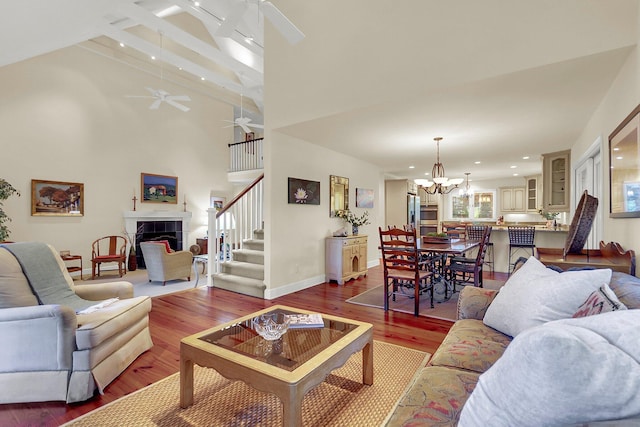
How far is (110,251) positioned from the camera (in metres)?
6.61

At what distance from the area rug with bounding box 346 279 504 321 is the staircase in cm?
142

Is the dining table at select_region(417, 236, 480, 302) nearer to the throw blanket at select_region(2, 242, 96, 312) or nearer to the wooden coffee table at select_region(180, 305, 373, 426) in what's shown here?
the wooden coffee table at select_region(180, 305, 373, 426)

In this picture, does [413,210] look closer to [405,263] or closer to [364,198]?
A: [364,198]

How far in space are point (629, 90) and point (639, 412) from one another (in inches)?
105

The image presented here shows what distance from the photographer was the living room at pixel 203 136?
3.34 meters

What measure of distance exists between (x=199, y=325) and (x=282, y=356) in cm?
207

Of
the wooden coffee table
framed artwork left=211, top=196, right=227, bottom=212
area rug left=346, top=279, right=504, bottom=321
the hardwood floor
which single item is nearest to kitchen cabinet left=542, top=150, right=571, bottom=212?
the hardwood floor

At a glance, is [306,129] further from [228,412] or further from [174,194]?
[174,194]

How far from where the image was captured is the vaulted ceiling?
247 centimetres

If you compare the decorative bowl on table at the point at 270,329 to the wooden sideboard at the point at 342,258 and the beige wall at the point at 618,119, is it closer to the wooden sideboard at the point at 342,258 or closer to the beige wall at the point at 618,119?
the beige wall at the point at 618,119

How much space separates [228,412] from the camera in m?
1.87

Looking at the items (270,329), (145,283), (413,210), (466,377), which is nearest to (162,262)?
(145,283)

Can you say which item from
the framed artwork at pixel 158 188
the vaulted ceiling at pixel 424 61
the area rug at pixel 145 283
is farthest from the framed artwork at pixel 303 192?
the framed artwork at pixel 158 188

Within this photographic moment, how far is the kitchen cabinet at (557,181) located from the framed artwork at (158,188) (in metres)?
8.39
